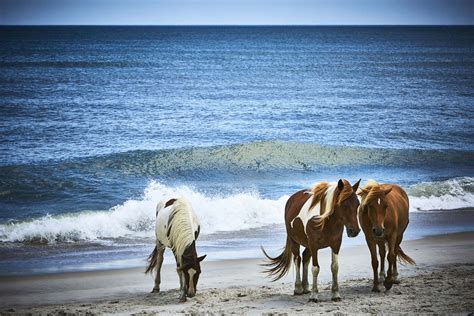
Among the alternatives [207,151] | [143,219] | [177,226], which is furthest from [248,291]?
[207,151]

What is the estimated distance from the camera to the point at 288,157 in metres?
22.9

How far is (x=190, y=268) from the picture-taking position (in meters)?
8.07

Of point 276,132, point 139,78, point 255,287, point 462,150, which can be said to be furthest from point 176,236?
point 139,78

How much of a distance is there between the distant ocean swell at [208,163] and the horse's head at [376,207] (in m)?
11.0

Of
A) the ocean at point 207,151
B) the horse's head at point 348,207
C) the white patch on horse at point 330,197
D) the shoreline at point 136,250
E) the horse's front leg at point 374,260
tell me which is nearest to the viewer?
the horse's head at point 348,207

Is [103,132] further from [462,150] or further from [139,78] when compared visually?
[139,78]

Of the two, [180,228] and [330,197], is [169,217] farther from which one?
[330,197]

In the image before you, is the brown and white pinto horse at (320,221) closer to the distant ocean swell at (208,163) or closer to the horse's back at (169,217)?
the horse's back at (169,217)

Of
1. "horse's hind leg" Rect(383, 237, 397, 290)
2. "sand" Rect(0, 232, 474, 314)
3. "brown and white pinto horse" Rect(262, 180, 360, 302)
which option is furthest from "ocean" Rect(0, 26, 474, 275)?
"horse's hind leg" Rect(383, 237, 397, 290)

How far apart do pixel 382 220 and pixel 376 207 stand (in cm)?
17

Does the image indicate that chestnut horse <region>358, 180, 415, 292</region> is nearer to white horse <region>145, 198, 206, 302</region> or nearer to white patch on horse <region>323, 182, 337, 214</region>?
white patch on horse <region>323, 182, 337, 214</region>

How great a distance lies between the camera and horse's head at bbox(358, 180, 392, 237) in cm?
796

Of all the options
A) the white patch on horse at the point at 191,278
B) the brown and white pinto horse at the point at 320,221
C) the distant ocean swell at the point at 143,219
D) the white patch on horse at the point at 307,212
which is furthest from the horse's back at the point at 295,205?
the distant ocean swell at the point at 143,219

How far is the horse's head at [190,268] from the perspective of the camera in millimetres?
7992
